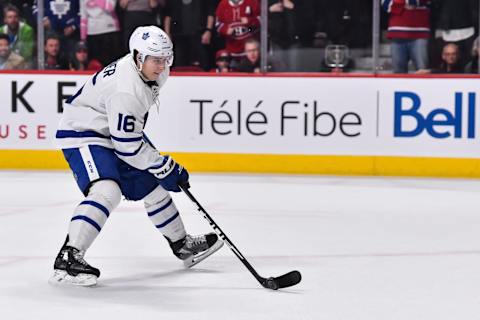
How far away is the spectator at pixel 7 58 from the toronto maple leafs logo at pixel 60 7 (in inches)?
16.9

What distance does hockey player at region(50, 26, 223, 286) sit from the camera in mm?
4223

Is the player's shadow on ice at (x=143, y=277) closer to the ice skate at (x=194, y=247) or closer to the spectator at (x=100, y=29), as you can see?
the ice skate at (x=194, y=247)

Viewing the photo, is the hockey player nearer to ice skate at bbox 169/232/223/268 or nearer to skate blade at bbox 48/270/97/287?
skate blade at bbox 48/270/97/287

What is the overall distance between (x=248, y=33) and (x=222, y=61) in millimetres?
291

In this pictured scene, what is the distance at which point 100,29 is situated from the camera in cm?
873

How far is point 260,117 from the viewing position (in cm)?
852

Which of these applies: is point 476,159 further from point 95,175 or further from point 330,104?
point 95,175

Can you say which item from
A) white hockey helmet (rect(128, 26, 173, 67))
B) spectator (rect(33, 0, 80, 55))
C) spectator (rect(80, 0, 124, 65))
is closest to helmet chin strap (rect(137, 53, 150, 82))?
white hockey helmet (rect(128, 26, 173, 67))

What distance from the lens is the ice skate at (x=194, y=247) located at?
184 inches

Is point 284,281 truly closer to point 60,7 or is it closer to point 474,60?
point 474,60

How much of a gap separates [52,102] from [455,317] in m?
5.57

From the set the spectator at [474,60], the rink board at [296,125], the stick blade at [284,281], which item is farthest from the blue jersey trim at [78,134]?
the spectator at [474,60]

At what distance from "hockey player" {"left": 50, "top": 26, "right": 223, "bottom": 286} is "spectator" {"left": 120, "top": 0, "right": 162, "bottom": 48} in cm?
421

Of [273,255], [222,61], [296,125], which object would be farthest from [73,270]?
[222,61]
